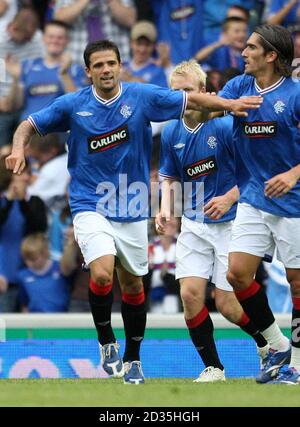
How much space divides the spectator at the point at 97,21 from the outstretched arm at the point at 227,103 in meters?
4.88

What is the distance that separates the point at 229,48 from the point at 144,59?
35.9 inches

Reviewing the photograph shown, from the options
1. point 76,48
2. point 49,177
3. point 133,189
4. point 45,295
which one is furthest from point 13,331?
point 76,48

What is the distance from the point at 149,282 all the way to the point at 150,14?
10.7ft

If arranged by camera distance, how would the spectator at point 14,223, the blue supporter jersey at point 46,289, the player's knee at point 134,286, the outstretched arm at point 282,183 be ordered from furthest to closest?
1. the spectator at point 14,223
2. the blue supporter jersey at point 46,289
3. the player's knee at point 134,286
4. the outstretched arm at point 282,183

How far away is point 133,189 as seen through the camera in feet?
26.7

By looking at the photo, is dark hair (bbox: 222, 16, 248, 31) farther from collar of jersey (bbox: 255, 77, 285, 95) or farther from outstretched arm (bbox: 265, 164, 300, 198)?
outstretched arm (bbox: 265, 164, 300, 198)

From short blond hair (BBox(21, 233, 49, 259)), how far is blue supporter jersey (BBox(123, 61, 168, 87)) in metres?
2.06

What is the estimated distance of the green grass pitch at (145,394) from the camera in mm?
6254

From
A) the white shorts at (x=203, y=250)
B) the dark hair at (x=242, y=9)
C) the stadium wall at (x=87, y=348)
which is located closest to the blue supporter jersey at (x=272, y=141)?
the white shorts at (x=203, y=250)

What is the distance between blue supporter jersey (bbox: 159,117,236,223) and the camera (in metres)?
8.60

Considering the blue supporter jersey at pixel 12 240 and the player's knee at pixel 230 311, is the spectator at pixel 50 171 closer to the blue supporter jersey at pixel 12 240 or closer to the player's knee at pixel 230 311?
the blue supporter jersey at pixel 12 240

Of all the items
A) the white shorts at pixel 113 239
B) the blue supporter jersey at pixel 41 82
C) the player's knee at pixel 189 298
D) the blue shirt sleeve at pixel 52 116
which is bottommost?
the player's knee at pixel 189 298

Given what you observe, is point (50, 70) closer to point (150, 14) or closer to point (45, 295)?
point (150, 14)

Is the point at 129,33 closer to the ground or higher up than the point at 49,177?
higher up
